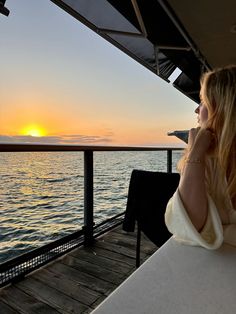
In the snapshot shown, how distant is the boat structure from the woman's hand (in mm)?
1148

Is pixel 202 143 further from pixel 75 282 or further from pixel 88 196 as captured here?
pixel 88 196

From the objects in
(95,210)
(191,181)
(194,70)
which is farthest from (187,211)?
(194,70)

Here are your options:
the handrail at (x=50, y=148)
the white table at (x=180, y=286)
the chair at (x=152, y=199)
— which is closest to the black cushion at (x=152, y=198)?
the chair at (x=152, y=199)

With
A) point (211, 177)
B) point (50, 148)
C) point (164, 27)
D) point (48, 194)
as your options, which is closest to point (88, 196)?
point (48, 194)

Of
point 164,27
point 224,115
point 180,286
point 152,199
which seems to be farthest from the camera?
point 164,27

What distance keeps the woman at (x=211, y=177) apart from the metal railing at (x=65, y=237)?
3.81 feet

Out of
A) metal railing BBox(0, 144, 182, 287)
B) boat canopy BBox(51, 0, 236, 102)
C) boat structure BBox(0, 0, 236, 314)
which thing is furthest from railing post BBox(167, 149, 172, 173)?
boat canopy BBox(51, 0, 236, 102)

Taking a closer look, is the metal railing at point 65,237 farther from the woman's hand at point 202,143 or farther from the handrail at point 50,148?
the woman's hand at point 202,143

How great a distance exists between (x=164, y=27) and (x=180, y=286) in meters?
3.06

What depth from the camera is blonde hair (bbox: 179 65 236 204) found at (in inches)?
39.2

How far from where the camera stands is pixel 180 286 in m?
0.63

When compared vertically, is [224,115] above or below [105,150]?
above

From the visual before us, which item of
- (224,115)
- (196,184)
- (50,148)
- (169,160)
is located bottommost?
(169,160)

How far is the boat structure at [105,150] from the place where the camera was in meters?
1.81
